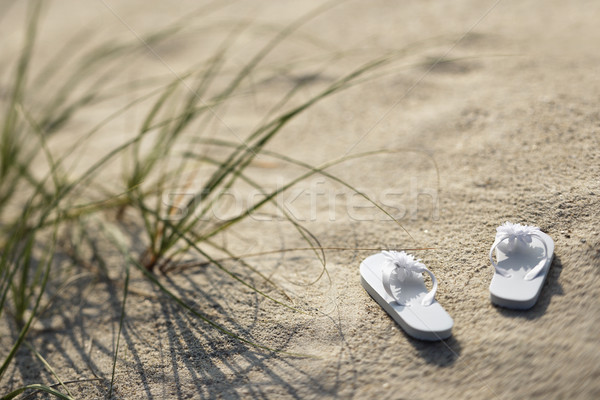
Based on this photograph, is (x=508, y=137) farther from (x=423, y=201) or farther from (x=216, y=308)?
(x=216, y=308)

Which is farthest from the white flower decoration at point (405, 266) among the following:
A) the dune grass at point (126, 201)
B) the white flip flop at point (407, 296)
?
the dune grass at point (126, 201)

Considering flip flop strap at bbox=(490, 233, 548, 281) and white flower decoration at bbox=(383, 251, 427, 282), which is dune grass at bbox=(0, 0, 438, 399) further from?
flip flop strap at bbox=(490, 233, 548, 281)

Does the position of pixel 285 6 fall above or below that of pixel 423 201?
above

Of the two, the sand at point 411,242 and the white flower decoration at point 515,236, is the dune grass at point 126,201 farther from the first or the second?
the white flower decoration at point 515,236

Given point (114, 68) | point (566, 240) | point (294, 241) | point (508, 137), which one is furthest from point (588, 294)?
point (114, 68)

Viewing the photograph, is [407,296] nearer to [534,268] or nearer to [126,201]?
[534,268]
